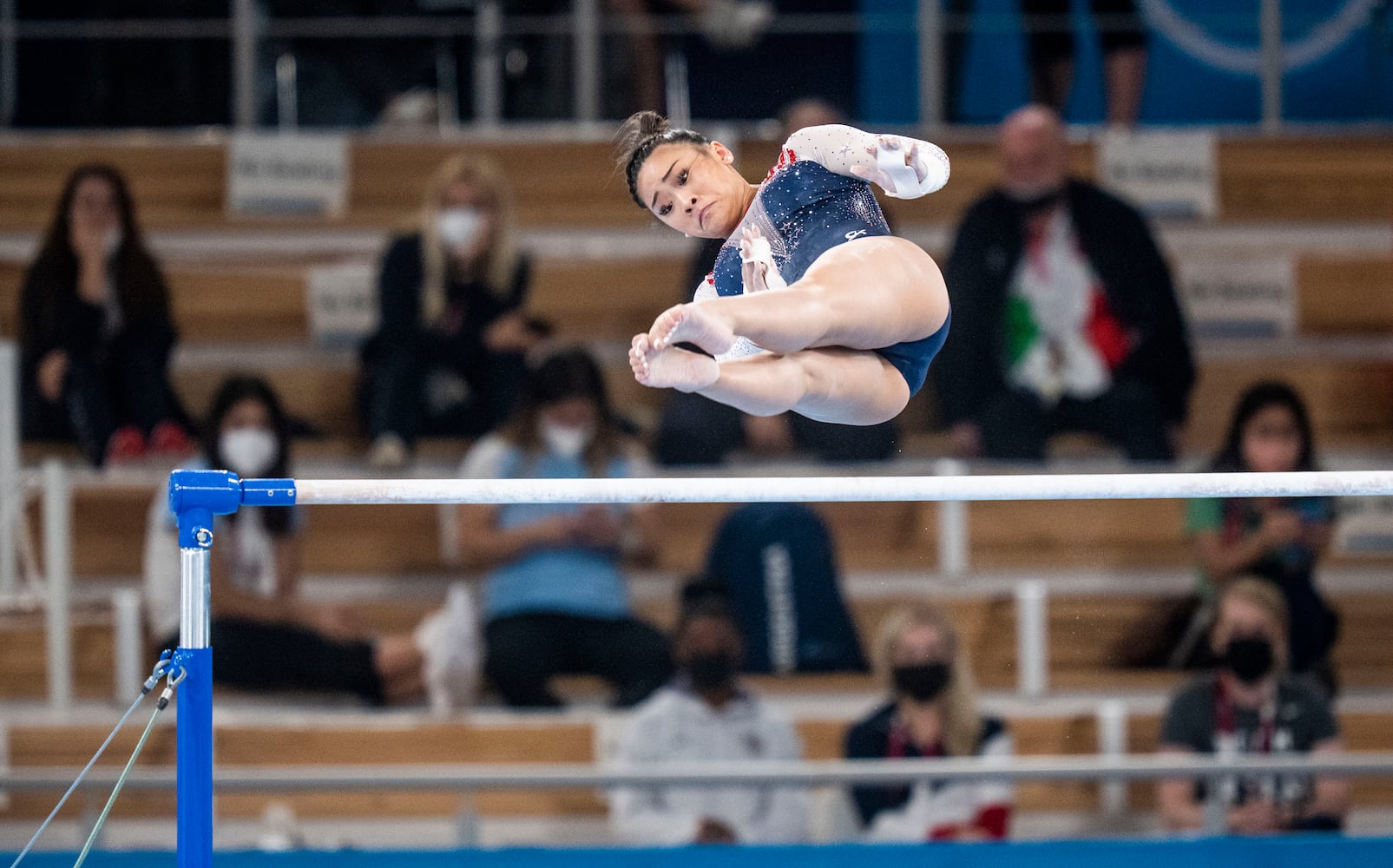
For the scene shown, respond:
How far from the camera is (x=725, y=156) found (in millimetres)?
3199

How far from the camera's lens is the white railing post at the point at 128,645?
4.74m

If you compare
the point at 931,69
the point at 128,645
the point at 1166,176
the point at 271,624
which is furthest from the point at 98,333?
the point at 1166,176

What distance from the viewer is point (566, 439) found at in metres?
4.80

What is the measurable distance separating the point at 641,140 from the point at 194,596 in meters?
1.14

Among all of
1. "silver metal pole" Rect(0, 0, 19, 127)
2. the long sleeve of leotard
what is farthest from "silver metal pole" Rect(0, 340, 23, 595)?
the long sleeve of leotard

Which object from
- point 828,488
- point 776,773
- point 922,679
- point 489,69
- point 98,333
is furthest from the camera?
point 489,69

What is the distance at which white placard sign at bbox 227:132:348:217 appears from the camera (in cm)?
637

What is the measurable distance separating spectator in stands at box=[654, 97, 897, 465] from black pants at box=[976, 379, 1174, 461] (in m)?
0.33

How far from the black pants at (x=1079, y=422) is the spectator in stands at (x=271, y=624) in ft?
5.35

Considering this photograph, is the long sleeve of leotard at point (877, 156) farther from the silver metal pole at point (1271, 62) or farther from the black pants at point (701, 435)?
the silver metal pole at point (1271, 62)

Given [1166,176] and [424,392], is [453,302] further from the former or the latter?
[1166,176]

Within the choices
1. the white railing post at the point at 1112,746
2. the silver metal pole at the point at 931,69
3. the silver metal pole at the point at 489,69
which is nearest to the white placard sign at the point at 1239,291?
the silver metal pole at the point at 931,69

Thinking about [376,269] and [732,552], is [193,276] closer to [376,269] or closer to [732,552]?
[376,269]

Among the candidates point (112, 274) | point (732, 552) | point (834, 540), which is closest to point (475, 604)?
point (732, 552)
